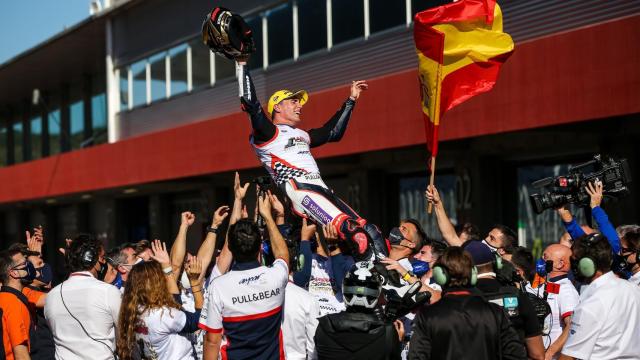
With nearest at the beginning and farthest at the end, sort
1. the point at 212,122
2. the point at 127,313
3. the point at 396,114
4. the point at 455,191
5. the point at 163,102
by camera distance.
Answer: the point at 127,313 < the point at 396,114 < the point at 455,191 < the point at 212,122 < the point at 163,102

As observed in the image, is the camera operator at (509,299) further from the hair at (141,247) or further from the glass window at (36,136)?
→ the glass window at (36,136)

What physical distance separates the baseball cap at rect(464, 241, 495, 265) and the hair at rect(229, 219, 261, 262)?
1.40 meters

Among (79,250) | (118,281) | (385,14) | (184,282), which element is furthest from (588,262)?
(385,14)

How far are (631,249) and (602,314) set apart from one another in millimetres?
1679

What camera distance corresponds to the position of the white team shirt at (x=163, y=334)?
20.9 feet

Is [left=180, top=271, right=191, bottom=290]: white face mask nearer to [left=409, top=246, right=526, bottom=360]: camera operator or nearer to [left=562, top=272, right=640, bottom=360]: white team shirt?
[left=409, top=246, right=526, bottom=360]: camera operator

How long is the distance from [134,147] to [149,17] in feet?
19.4

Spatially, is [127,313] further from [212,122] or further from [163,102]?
[163,102]

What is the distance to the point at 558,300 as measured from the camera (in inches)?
294

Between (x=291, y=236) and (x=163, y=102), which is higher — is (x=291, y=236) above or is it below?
below

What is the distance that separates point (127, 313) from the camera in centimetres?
646

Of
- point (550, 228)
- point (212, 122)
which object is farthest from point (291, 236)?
point (212, 122)

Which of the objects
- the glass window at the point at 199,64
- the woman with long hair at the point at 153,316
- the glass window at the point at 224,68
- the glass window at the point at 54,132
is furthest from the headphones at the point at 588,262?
the glass window at the point at 54,132

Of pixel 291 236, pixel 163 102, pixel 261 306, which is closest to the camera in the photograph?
pixel 261 306
